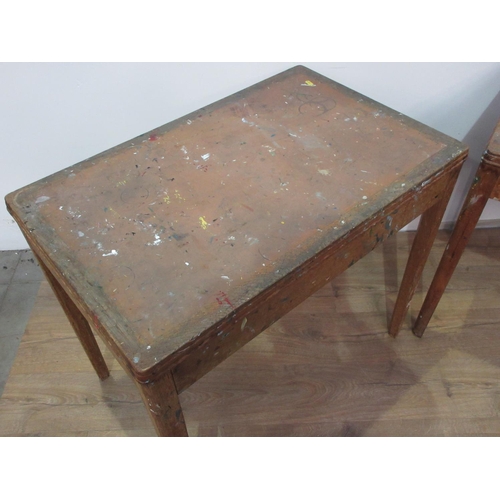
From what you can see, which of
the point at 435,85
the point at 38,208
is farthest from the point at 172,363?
the point at 435,85

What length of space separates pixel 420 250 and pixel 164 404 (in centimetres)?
66

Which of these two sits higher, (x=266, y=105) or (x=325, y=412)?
(x=266, y=105)

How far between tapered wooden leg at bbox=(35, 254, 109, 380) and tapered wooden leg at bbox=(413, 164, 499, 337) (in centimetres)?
81

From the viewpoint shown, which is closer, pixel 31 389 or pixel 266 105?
pixel 266 105

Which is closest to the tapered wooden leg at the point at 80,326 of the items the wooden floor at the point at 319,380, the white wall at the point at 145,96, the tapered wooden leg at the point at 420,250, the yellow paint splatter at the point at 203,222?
the wooden floor at the point at 319,380

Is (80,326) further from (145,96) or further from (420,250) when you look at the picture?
(420,250)

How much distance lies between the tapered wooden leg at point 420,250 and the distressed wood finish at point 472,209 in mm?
43

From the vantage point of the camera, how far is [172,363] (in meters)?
0.60

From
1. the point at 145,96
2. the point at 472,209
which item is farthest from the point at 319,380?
the point at 145,96

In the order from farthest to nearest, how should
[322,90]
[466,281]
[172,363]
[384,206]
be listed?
[466,281] → [322,90] → [384,206] → [172,363]

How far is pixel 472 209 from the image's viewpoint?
36.4 inches

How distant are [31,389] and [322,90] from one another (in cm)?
99

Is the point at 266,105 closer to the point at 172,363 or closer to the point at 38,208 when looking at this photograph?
the point at 38,208

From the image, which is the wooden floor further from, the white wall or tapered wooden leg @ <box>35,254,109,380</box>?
the white wall
